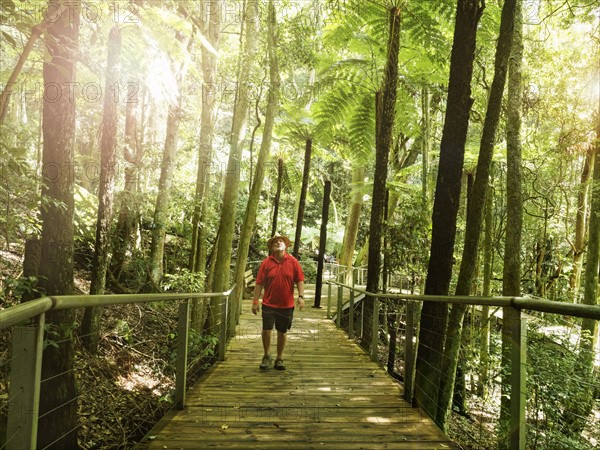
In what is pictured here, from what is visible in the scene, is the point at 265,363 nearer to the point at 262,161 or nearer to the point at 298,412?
the point at 298,412

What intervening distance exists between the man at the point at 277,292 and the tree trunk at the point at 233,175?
102 inches

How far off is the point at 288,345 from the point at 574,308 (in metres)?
6.46

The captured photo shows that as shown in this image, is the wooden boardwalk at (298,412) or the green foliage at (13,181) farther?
the green foliage at (13,181)

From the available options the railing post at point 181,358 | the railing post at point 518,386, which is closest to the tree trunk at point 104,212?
the railing post at point 181,358

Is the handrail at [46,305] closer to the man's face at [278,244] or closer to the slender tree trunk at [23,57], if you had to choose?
the slender tree trunk at [23,57]

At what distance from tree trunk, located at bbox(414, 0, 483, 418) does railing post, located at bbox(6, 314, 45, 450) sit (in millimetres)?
3531

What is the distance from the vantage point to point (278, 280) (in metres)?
5.73

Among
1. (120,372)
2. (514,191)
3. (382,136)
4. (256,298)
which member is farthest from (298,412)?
(382,136)

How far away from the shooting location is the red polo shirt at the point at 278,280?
5.72 m

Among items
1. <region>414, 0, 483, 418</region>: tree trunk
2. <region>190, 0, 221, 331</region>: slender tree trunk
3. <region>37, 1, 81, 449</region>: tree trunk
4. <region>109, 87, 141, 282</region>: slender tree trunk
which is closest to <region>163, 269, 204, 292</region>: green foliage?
<region>190, 0, 221, 331</region>: slender tree trunk

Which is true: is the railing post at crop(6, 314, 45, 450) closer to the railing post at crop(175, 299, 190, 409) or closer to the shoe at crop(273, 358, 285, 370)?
the railing post at crop(175, 299, 190, 409)

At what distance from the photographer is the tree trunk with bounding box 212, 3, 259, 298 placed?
838 centimetres

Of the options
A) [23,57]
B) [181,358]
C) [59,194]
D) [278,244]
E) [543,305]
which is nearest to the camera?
[543,305]

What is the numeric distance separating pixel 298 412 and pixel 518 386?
2.13m
